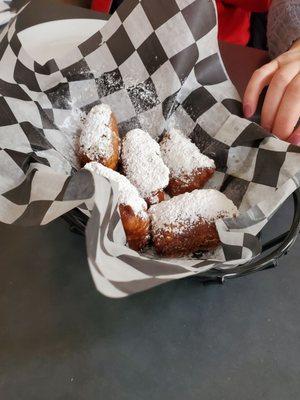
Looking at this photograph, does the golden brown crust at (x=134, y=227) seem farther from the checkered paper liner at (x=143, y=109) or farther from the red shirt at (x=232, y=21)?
the red shirt at (x=232, y=21)

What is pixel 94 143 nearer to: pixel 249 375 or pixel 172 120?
pixel 172 120

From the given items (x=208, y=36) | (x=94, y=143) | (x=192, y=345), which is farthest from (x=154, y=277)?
(x=208, y=36)

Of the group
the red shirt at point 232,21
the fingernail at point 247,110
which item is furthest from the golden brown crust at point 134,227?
the red shirt at point 232,21

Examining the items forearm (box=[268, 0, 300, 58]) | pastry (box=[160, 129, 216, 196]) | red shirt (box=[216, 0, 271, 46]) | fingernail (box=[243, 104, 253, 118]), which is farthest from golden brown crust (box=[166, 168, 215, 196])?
red shirt (box=[216, 0, 271, 46])

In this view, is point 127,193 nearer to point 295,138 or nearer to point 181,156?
point 181,156

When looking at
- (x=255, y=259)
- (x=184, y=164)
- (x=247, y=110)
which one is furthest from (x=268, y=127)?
(x=255, y=259)

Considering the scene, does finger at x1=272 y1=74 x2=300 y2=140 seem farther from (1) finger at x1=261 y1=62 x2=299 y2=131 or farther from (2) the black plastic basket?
(2) the black plastic basket
